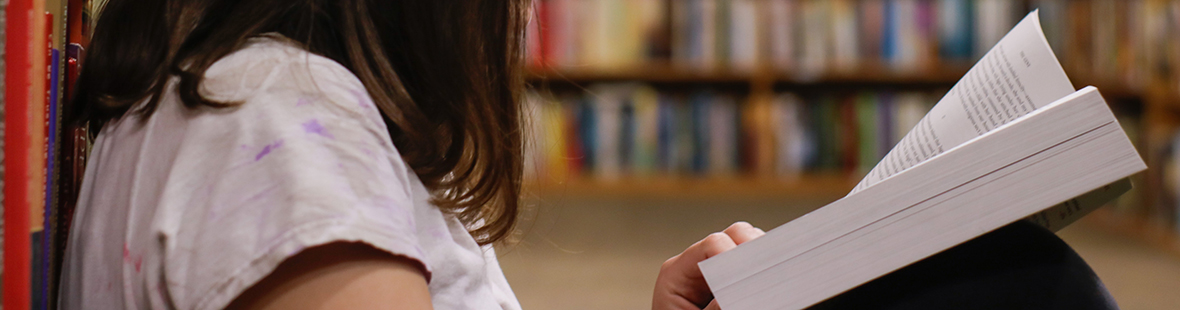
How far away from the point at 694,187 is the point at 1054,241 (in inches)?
61.8

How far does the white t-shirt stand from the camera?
0.35m

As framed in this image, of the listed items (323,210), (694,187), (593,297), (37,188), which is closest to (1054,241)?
(323,210)

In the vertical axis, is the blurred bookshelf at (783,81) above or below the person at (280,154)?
below

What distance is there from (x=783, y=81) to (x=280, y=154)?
1.81 m

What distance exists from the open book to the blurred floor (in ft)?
3.99

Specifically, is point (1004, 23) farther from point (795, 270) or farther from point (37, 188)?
point (37, 188)

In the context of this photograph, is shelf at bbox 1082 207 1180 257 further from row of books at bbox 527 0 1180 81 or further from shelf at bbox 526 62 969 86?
shelf at bbox 526 62 969 86

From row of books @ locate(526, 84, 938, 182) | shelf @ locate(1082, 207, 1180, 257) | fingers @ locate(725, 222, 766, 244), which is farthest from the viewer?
row of books @ locate(526, 84, 938, 182)

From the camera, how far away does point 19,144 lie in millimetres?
345

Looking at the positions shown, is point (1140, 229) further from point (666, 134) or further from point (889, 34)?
point (666, 134)

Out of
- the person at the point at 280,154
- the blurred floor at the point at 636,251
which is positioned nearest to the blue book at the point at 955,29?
the blurred floor at the point at 636,251

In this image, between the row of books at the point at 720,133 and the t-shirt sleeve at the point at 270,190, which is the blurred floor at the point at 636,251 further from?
the t-shirt sleeve at the point at 270,190

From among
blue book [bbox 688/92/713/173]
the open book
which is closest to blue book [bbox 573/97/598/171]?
blue book [bbox 688/92/713/173]

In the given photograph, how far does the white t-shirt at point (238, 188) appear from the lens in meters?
0.35
